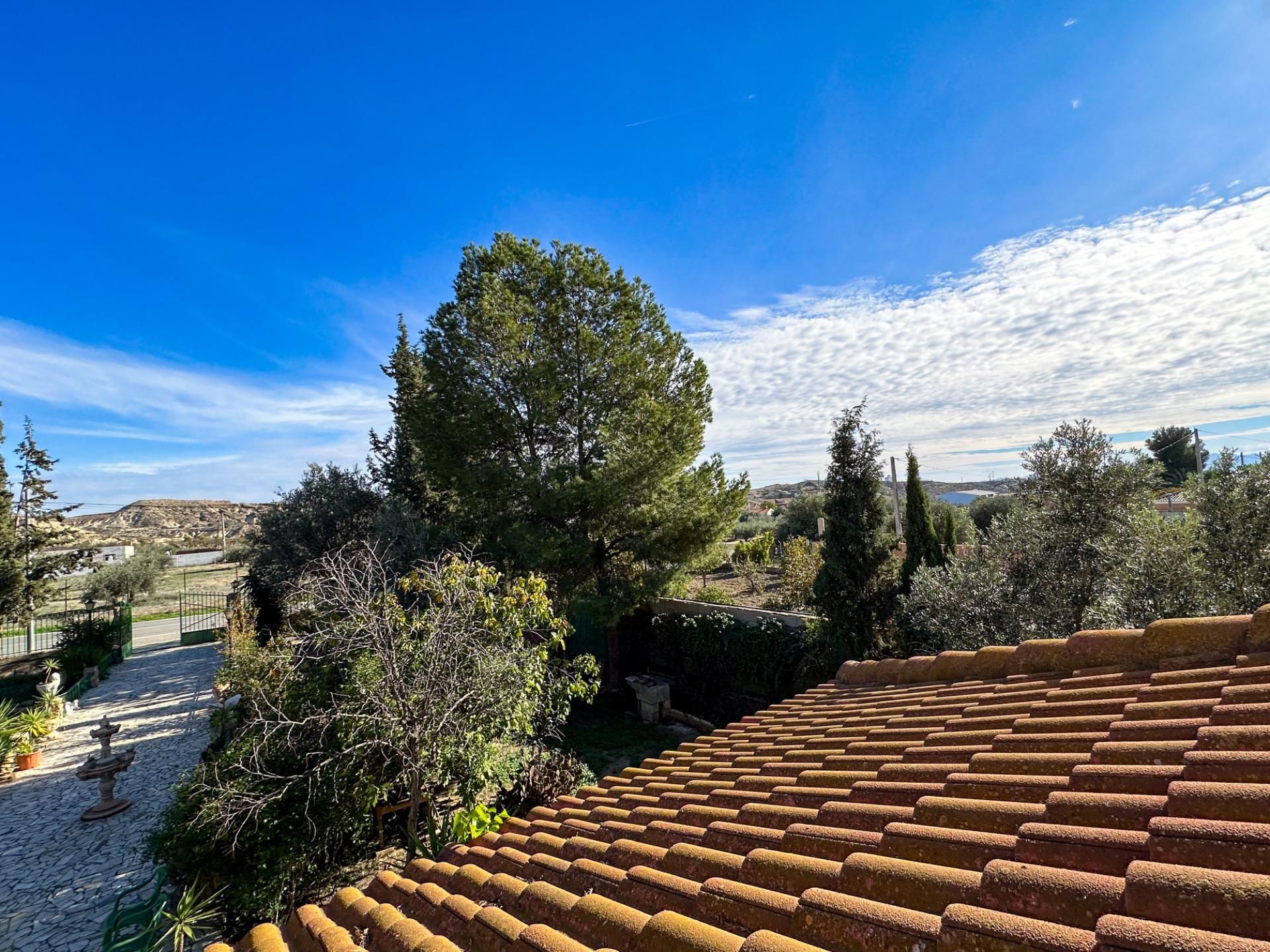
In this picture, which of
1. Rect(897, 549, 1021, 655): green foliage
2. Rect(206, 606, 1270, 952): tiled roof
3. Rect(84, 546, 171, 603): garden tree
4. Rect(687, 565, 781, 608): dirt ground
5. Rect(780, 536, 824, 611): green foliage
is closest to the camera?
Rect(206, 606, 1270, 952): tiled roof

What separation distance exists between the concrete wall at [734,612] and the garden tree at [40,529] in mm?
19699

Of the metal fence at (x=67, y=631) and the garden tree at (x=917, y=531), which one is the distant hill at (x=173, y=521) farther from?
the garden tree at (x=917, y=531)

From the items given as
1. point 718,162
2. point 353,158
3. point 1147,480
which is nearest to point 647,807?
point 1147,480

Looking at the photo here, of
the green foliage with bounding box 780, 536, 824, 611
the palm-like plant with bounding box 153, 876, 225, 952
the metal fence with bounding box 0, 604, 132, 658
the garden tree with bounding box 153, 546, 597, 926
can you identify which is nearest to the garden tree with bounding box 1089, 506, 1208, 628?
the garden tree with bounding box 153, 546, 597, 926

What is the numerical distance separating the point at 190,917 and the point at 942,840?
7761 millimetres

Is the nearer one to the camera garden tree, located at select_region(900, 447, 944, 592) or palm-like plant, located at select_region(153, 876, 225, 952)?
palm-like plant, located at select_region(153, 876, 225, 952)

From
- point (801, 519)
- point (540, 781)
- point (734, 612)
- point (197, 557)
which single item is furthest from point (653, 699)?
point (197, 557)

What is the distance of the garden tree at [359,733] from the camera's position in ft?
19.1

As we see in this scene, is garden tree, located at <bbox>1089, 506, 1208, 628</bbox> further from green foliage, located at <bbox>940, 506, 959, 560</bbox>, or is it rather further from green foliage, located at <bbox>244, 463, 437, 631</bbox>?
green foliage, located at <bbox>244, 463, 437, 631</bbox>

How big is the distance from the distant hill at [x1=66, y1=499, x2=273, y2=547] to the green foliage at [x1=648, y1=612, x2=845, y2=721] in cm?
6064

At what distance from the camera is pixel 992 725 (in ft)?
10.7

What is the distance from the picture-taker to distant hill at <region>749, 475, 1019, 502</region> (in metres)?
8.49

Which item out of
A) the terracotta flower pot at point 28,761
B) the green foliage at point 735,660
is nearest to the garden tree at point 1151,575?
the green foliage at point 735,660

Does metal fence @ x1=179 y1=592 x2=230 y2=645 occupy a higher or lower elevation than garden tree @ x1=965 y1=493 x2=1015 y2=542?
lower
